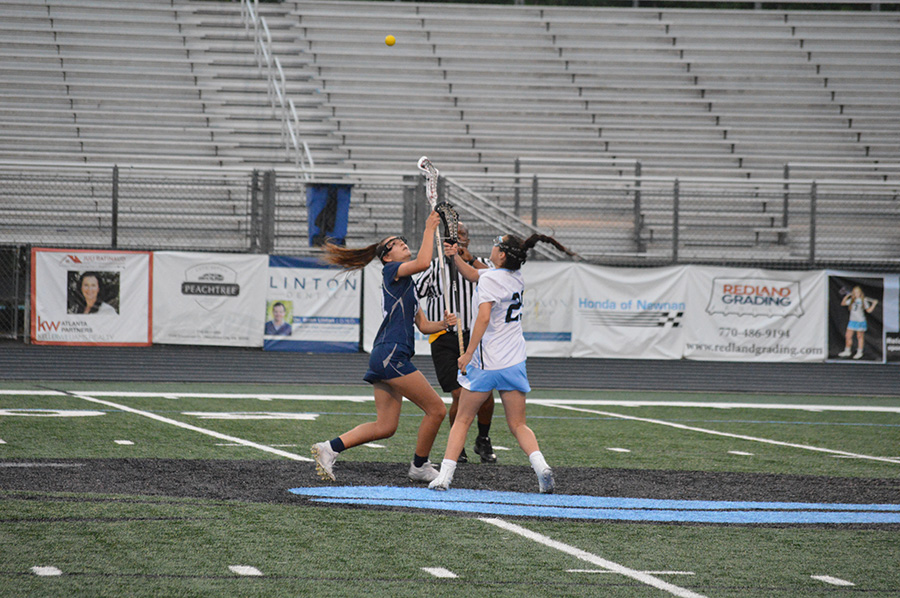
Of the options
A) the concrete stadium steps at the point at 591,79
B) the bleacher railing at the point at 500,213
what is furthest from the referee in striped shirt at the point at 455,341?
the concrete stadium steps at the point at 591,79

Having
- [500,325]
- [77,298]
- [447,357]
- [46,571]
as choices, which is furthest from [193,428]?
[77,298]

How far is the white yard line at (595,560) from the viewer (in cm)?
448

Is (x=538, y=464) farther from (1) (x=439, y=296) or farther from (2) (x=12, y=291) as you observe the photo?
(2) (x=12, y=291)

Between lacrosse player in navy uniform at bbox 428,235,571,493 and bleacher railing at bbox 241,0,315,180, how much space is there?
1189 centimetres

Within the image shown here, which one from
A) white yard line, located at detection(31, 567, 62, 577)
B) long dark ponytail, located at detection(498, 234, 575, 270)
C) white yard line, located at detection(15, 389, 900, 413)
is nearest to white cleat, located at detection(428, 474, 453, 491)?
long dark ponytail, located at detection(498, 234, 575, 270)

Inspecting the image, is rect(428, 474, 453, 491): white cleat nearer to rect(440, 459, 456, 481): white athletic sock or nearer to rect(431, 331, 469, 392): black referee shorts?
rect(440, 459, 456, 481): white athletic sock

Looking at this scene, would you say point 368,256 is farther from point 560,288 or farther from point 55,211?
point 55,211

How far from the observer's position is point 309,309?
1666 cm

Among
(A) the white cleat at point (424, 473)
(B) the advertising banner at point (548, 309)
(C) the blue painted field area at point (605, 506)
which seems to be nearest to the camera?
(C) the blue painted field area at point (605, 506)

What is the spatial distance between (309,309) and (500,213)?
368 centimetres

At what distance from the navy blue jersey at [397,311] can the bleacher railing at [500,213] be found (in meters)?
9.37

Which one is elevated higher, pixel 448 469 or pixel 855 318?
pixel 855 318

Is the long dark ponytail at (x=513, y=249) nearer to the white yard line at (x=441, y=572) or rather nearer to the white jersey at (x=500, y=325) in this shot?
the white jersey at (x=500, y=325)

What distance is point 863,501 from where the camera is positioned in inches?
266
